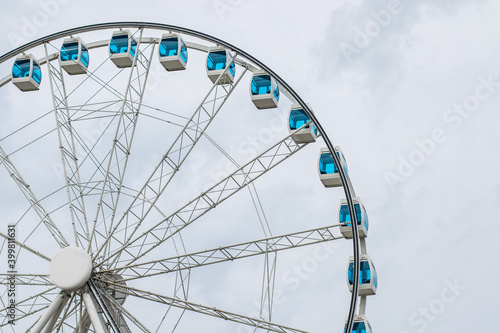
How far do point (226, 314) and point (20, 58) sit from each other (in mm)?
10525

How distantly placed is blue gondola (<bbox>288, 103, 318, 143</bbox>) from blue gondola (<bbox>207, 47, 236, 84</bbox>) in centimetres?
232

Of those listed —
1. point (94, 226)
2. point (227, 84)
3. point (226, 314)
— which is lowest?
point (226, 314)

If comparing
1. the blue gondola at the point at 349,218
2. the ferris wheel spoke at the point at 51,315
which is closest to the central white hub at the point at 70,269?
the ferris wheel spoke at the point at 51,315

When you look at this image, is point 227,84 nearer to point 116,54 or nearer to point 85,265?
point 116,54

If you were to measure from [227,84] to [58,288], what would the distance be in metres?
7.66

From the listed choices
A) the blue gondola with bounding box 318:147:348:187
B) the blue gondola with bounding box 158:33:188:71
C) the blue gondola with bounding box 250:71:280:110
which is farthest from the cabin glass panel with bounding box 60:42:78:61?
the blue gondola with bounding box 318:147:348:187

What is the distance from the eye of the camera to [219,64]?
32.6m

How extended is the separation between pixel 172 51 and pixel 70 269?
7.15m

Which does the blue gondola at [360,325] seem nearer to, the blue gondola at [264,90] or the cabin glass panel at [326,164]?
the cabin glass panel at [326,164]

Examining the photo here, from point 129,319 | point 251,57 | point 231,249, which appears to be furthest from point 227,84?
point 129,319

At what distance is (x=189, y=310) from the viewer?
99.9 feet

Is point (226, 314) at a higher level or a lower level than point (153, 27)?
lower

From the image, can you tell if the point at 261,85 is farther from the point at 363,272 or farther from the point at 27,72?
the point at 27,72

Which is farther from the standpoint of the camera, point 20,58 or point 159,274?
point 20,58
